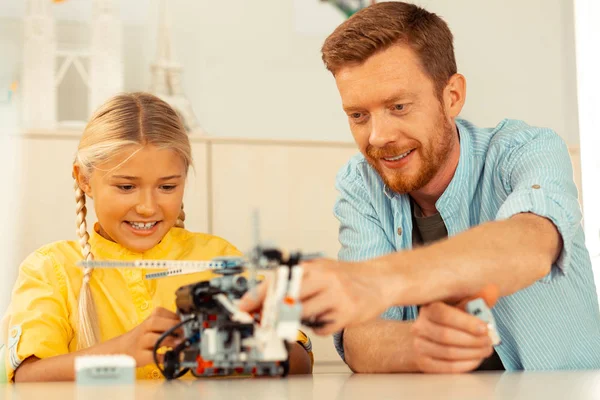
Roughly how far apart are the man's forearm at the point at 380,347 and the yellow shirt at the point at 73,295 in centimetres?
15

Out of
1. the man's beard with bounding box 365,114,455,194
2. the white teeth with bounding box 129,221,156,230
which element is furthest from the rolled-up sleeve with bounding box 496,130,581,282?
the white teeth with bounding box 129,221,156,230

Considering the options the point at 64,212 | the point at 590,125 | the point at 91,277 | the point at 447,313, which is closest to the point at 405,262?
the point at 447,313

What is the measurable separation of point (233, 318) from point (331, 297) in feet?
0.45

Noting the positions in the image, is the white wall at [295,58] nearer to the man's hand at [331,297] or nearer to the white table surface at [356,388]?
the white table surface at [356,388]

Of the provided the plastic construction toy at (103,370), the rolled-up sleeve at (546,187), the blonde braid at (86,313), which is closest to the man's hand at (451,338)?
the rolled-up sleeve at (546,187)

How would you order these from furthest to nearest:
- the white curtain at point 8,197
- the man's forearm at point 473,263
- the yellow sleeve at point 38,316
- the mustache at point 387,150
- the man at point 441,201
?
1. the white curtain at point 8,197
2. the mustache at point 387,150
3. the yellow sleeve at point 38,316
4. the man at point 441,201
5. the man's forearm at point 473,263

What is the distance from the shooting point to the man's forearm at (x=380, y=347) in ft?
4.58

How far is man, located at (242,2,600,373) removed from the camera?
1277 mm

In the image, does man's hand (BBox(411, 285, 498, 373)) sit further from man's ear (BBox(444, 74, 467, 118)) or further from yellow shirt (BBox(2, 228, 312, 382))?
man's ear (BBox(444, 74, 467, 118))

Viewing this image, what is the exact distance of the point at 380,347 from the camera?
4.76 feet

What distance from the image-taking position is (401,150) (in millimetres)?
1676

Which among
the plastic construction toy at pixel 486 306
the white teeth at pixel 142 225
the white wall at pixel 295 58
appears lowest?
the plastic construction toy at pixel 486 306

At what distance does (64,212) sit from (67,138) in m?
0.23

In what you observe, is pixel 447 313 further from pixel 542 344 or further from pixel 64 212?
pixel 64 212
